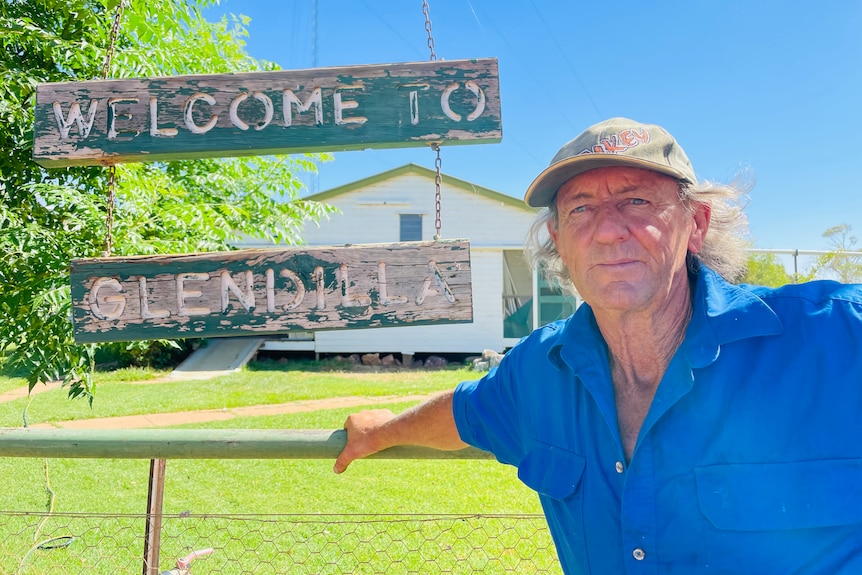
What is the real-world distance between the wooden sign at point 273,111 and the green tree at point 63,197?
57 centimetres

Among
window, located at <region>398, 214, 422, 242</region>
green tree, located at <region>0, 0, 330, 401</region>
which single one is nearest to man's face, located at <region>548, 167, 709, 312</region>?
green tree, located at <region>0, 0, 330, 401</region>

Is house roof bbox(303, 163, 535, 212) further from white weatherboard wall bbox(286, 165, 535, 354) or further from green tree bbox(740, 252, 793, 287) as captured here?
green tree bbox(740, 252, 793, 287)

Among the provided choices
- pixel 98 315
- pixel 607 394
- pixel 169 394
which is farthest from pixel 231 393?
pixel 607 394

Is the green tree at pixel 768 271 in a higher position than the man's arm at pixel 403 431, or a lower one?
higher

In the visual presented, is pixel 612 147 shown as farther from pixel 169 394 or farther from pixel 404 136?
pixel 169 394

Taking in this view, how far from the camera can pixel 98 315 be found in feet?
6.07

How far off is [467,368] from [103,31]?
1063cm

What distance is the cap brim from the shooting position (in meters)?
1.46

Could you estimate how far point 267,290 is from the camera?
1.85 metres

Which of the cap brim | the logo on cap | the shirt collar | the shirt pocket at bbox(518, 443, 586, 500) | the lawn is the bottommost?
the lawn

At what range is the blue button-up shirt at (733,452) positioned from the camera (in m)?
1.18

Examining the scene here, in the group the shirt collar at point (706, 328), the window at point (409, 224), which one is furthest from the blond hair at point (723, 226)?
the window at point (409, 224)

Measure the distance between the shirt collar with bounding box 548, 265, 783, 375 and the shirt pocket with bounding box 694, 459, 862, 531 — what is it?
25 centimetres

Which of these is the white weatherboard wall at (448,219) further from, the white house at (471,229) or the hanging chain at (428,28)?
the hanging chain at (428,28)
